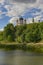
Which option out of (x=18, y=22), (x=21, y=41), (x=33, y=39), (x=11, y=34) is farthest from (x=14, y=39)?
(x=18, y=22)

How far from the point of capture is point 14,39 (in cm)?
13612

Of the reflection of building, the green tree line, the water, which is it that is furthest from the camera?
the reflection of building

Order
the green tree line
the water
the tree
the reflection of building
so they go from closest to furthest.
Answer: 1. the water
2. the green tree line
3. the tree
4. the reflection of building

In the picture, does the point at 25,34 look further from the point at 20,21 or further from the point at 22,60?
the point at 22,60

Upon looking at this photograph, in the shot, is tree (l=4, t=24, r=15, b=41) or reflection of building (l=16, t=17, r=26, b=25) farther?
reflection of building (l=16, t=17, r=26, b=25)

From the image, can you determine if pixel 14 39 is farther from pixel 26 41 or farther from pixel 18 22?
Answer: pixel 18 22

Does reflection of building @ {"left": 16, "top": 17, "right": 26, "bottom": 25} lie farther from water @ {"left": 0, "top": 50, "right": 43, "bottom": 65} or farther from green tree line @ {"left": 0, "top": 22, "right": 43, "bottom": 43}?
water @ {"left": 0, "top": 50, "right": 43, "bottom": 65}

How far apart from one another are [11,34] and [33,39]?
35813mm

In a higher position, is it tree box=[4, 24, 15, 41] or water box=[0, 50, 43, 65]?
water box=[0, 50, 43, 65]

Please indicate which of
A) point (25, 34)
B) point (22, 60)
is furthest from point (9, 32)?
point (22, 60)

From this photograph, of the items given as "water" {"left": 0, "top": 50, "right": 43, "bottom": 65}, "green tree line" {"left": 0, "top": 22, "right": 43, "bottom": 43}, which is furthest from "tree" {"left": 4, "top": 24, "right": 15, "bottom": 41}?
"water" {"left": 0, "top": 50, "right": 43, "bottom": 65}

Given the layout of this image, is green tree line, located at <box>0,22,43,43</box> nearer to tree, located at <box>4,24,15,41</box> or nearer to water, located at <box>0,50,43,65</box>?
tree, located at <box>4,24,15,41</box>

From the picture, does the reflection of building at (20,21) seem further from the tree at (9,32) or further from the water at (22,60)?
the water at (22,60)

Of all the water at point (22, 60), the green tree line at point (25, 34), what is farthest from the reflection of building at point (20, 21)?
the water at point (22, 60)
